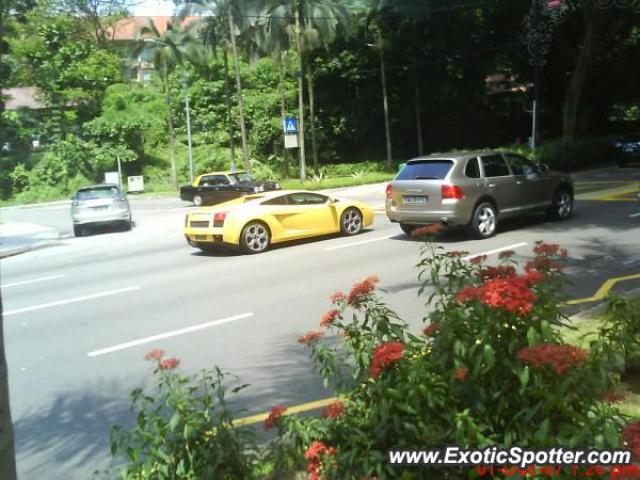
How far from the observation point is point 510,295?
9.21ft

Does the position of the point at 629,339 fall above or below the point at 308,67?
below

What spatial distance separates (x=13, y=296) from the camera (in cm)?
1068

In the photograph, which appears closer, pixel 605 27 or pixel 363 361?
pixel 363 361

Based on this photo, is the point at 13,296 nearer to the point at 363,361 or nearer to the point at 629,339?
the point at 363,361

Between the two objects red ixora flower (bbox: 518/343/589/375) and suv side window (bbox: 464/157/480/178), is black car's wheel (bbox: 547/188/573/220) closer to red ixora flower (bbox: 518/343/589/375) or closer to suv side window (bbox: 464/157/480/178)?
suv side window (bbox: 464/157/480/178)

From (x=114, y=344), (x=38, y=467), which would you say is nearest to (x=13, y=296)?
(x=114, y=344)

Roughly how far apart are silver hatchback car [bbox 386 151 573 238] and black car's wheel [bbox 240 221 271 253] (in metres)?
2.59

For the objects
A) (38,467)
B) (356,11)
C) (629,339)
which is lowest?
(38,467)

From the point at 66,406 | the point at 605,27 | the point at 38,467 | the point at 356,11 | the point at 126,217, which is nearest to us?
the point at 38,467

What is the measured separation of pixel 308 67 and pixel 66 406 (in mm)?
38134

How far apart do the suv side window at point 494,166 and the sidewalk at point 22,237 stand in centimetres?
1263

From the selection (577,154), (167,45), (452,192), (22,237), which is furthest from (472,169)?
(167,45)

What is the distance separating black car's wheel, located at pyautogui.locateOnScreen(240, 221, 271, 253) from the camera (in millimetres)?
12734

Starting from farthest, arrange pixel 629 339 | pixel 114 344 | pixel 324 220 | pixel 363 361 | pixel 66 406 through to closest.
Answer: pixel 324 220, pixel 114 344, pixel 66 406, pixel 629 339, pixel 363 361
